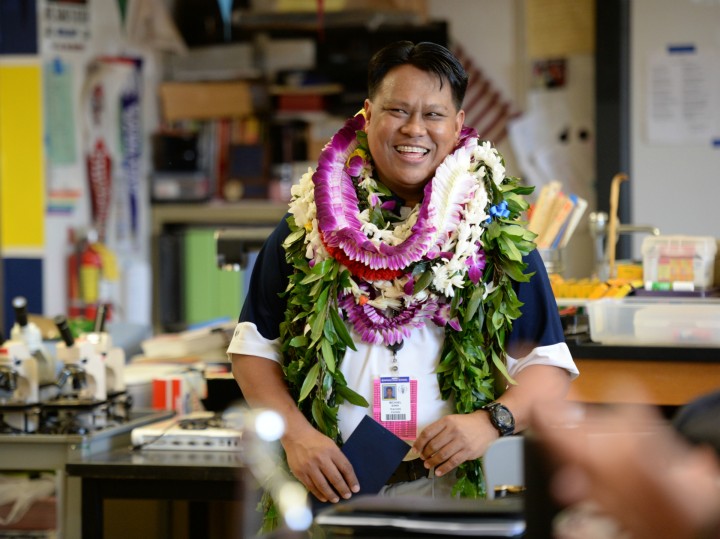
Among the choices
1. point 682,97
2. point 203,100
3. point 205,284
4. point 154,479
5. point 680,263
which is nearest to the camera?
point 154,479

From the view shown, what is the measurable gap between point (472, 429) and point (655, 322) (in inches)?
50.3

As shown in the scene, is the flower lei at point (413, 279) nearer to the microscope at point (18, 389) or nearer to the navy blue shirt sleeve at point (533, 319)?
the navy blue shirt sleeve at point (533, 319)

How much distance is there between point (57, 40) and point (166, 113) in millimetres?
1061

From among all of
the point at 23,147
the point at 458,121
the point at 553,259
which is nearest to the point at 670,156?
the point at 553,259

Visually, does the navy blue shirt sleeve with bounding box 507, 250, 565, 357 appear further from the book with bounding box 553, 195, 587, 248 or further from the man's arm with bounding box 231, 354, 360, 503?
the book with bounding box 553, 195, 587, 248

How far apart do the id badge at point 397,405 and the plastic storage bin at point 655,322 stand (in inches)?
47.4

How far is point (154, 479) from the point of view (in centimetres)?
294

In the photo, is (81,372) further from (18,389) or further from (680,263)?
(680,263)

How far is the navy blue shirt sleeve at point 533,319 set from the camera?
237 centimetres

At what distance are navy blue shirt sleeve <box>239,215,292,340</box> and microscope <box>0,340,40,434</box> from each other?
106 centimetres

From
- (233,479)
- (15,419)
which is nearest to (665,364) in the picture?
(233,479)

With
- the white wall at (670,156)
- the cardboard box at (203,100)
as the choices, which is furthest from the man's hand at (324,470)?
the cardboard box at (203,100)

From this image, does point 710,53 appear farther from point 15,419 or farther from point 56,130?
point 15,419

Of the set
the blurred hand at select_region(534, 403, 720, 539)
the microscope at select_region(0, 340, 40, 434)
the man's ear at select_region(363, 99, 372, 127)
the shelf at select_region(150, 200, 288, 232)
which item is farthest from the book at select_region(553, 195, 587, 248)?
the shelf at select_region(150, 200, 288, 232)
